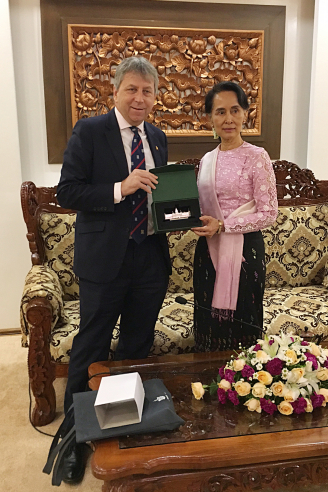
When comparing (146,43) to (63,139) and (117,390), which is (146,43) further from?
(117,390)

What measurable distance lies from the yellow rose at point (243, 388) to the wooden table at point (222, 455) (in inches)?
2.8

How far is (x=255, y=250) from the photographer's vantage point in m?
1.66

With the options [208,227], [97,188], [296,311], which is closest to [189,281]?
[296,311]

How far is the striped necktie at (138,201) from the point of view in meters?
1.56

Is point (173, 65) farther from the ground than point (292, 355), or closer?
farther from the ground

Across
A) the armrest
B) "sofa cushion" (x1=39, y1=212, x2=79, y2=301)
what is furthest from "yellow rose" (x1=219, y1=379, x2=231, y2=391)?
"sofa cushion" (x1=39, y1=212, x2=79, y2=301)

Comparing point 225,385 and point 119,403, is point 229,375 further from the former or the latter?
point 119,403

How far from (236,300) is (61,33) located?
6.71ft

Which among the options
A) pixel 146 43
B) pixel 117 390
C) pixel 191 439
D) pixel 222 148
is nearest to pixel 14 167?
pixel 146 43

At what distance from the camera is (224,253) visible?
1.64 meters

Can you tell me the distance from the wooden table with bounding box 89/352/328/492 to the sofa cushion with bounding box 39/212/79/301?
1.24 metres

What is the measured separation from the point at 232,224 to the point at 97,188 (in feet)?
1.78

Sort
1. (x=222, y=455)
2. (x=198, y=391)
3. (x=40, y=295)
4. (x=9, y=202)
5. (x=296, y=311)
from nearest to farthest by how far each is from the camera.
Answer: (x=222, y=455) → (x=198, y=391) → (x=40, y=295) → (x=296, y=311) → (x=9, y=202)

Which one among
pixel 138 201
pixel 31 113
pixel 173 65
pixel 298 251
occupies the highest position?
pixel 173 65
